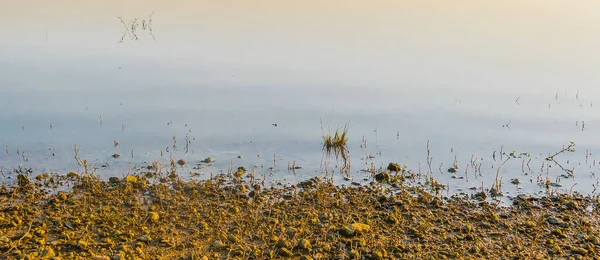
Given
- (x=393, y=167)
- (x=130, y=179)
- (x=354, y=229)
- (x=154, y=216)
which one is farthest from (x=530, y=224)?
(x=130, y=179)

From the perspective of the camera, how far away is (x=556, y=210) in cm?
998

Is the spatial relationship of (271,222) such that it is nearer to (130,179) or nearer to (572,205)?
(130,179)

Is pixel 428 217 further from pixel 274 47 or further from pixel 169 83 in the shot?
pixel 274 47

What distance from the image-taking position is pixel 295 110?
67.6 ft

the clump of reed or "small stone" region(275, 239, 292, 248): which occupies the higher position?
the clump of reed

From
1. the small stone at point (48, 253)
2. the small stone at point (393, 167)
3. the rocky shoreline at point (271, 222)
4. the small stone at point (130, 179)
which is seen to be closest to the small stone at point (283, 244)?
the rocky shoreline at point (271, 222)

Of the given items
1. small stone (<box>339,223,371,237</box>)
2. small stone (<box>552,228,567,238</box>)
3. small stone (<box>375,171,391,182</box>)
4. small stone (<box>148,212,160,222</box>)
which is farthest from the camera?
small stone (<box>375,171,391,182</box>)

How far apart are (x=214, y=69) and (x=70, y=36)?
82.3 feet

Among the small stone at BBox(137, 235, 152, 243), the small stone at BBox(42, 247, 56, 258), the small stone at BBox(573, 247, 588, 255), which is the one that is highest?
the small stone at BBox(42, 247, 56, 258)

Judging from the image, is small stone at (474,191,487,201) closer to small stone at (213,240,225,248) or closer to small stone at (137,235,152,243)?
small stone at (213,240,225,248)

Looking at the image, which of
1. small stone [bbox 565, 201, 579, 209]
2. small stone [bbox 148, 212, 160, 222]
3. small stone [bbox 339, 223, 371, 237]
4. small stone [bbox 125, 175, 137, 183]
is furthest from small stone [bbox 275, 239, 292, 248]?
small stone [bbox 565, 201, 579, 209]

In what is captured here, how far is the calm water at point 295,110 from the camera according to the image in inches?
526

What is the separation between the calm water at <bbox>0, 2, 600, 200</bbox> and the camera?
43.8ft

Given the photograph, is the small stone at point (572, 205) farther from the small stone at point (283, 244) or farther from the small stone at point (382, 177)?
the small stone at point (283, 244)
